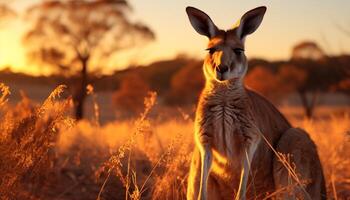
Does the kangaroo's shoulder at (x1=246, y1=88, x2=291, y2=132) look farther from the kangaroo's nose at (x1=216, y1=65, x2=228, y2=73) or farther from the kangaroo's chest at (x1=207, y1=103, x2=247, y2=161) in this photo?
the kangaroo's nose at (x1=216, y1=65, x2=228, y2=73)

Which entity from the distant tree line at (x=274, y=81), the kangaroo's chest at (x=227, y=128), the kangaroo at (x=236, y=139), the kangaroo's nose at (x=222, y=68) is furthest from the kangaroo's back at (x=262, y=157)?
the distant tree line at (x=274, y=81)

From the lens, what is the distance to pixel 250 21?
421 cm

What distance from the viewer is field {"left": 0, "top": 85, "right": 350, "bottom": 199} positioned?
3852 millimetres

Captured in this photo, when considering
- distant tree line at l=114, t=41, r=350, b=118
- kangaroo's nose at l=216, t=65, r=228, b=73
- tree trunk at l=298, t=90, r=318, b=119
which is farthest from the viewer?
tree trunk at l=298, t=90, r=318, b=119

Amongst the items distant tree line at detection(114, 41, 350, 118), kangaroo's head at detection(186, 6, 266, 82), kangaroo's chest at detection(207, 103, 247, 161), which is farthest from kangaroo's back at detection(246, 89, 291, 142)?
distant tree line at detection(114, 41, 350, 118)

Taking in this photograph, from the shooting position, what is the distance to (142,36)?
28766 millimetres

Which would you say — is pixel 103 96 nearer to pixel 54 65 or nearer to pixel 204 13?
pixel 54 65

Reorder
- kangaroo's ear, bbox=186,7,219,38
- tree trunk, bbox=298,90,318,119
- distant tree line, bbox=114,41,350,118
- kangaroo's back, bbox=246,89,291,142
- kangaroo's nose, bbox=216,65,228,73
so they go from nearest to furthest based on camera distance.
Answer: kangaroo's nose, bbox=216,65,228,73 < kangaroo's ear, bbox=186,7,219,38 < kangaroo's back, bbox=246,89,291,142 < distant tree line, bbox=114,41,350,118 < tree trunk, bbox=298,90,318,119

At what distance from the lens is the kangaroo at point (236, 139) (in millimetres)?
3962

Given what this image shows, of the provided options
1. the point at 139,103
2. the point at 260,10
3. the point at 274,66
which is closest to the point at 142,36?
the point at 139,103

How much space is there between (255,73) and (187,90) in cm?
537

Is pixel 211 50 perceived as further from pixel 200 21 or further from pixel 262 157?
pixel 262 157

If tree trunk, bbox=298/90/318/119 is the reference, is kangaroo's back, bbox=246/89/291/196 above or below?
above

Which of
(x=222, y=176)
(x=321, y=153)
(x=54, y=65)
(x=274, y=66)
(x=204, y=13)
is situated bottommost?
A: (x=274, y=66)
